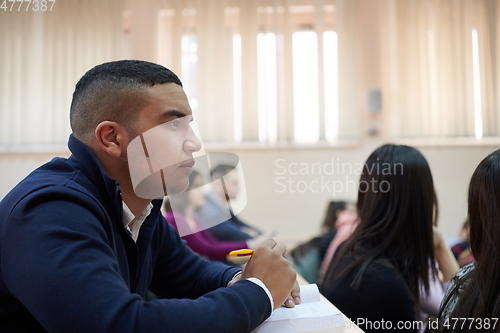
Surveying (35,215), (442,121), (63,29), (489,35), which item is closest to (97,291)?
(35,215)

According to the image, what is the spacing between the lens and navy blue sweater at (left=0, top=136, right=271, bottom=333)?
526mm

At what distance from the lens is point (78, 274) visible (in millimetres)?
530

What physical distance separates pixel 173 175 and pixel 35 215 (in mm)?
281

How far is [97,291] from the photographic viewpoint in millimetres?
529

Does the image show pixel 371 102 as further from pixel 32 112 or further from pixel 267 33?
pixel 32 112

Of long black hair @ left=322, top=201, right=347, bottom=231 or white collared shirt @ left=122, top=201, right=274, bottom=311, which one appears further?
long black hair @ left=322, top=201, right=347, bottom=231

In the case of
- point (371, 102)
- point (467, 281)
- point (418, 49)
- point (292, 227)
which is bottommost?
point (292, 227)

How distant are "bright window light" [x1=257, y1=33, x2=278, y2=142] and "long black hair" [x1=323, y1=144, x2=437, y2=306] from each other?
214 cm

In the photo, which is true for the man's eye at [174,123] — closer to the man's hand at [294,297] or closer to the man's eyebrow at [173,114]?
the man's eyebrow at [173,114]

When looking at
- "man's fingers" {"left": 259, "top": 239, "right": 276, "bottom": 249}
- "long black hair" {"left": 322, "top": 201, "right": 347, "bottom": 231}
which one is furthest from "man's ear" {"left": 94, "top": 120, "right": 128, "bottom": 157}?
"long black hair" {"left": 322, "top": 201, "right": 347, "bottom": 231}

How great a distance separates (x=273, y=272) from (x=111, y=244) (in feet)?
0.99

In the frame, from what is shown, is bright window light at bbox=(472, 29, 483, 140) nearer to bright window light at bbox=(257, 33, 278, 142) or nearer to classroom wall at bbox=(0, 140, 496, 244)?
classroom wall at bbox=(0, 140, 496, 244)

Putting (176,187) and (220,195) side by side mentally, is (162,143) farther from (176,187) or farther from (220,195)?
(220,195)

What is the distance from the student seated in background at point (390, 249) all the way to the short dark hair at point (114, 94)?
0.75m
